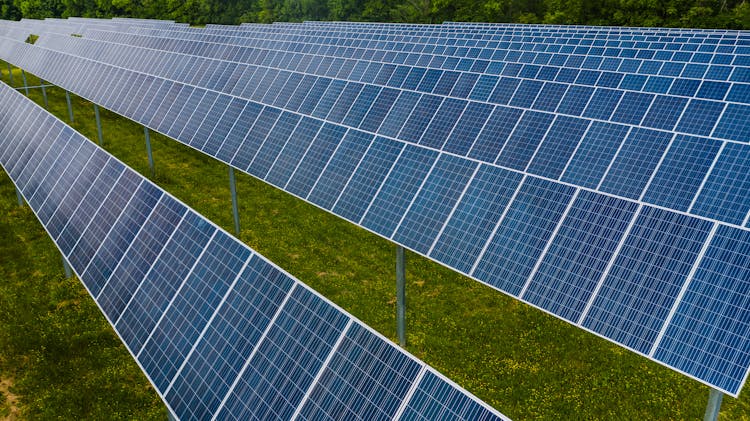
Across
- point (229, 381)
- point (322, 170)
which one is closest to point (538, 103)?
point (322, 170)

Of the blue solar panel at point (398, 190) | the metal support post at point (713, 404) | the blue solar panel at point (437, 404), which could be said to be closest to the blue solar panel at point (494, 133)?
the blue solar panel at point (398, 190)

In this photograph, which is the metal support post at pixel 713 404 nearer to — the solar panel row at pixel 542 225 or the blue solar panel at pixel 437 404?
the solar panel row at pixel 542 225

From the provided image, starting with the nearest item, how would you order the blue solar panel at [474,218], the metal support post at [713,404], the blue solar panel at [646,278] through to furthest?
the metal support post at [713,404] < the blue solar panel at [646,278] < the blue solar panel at [474,218]

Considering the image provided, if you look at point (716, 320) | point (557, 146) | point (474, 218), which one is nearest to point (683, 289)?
point (716, 320)

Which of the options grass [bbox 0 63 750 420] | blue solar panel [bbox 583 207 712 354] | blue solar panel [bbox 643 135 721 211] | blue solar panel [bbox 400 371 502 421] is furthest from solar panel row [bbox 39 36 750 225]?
blue solar panel [bbox 400 371 502 421]

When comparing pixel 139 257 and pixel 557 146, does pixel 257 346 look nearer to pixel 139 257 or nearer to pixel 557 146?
pixel 139 257

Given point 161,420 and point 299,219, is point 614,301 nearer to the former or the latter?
point 161,420

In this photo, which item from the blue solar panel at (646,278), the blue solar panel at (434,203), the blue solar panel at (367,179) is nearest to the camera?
the blue solar panel at (646,278)
